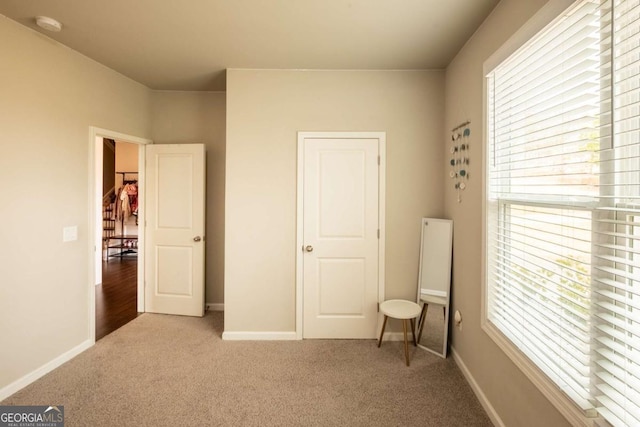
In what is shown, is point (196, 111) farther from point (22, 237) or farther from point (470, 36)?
point (470, 36)

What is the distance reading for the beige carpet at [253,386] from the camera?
2039 mm

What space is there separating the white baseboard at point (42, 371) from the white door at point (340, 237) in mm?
1995

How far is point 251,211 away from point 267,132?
2.55ft

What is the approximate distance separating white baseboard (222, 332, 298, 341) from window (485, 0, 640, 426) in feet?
6.32

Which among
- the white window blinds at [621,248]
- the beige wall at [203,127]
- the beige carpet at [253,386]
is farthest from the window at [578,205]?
the beige wall at [203,127]

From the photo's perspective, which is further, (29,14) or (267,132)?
(267,132)

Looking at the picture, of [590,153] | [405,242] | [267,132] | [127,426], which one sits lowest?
[127,426]

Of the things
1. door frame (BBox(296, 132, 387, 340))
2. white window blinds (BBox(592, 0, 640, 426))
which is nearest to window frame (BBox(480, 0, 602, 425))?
white window blinds (BBox(592, 0, 640, 426))

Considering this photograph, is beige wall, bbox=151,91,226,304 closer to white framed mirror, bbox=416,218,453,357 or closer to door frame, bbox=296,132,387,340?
door frame, bbox=296,132,387,340

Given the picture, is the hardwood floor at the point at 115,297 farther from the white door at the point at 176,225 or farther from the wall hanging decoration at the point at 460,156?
the wall hanging decoration at the point at 460,156

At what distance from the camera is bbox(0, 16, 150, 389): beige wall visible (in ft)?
7.37

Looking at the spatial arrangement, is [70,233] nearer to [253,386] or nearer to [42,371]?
[42,371]

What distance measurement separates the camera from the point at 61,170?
8.64 ft

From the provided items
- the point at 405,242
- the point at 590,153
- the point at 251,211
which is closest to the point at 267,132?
the point at 251,211
